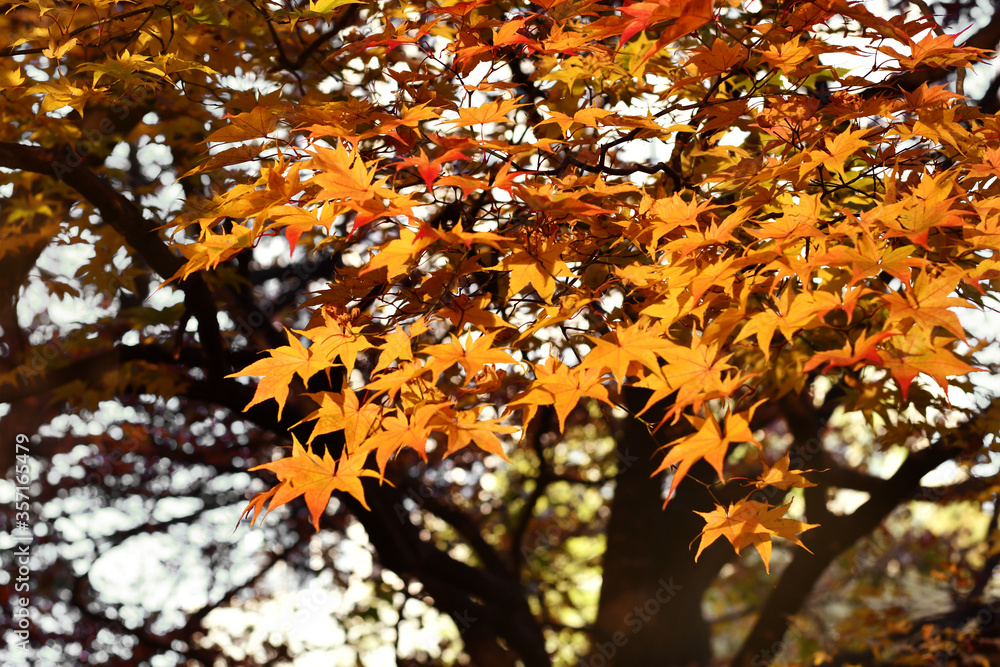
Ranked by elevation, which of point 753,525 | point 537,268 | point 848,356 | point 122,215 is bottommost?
point 753,525

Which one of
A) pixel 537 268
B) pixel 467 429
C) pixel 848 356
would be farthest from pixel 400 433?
pixel 848 356

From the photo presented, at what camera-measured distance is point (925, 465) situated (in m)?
4.53

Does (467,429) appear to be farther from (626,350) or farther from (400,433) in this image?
(626,350)

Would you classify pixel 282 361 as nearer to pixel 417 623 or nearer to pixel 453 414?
pixel 453 414

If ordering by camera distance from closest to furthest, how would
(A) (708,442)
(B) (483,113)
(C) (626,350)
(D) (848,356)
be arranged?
(D) (848,356) < (A) (708,442) < (C) (626,350) < (B) (483,113)

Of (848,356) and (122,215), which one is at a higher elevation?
(122,215)

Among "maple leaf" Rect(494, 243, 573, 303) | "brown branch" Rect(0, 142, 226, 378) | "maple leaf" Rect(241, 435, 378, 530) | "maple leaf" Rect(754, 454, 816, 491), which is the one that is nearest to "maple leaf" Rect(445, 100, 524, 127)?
"maple leaf" Rect(494, 243, 573, 303)

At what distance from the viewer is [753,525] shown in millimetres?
1883

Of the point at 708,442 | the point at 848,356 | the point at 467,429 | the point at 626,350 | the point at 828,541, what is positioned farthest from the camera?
the point at 828,541

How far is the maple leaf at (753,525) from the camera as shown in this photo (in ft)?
6.13

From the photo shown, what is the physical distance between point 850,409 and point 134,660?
23.5ft

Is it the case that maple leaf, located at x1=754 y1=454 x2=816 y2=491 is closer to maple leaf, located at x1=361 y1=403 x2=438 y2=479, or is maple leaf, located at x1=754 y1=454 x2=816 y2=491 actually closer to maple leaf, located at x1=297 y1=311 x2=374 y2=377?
maple leaf, located at x1=361 y1=403 x2=438 y2=479

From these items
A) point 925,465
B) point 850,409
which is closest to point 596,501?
point 925,465

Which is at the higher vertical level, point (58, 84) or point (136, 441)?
point (136, 441)
